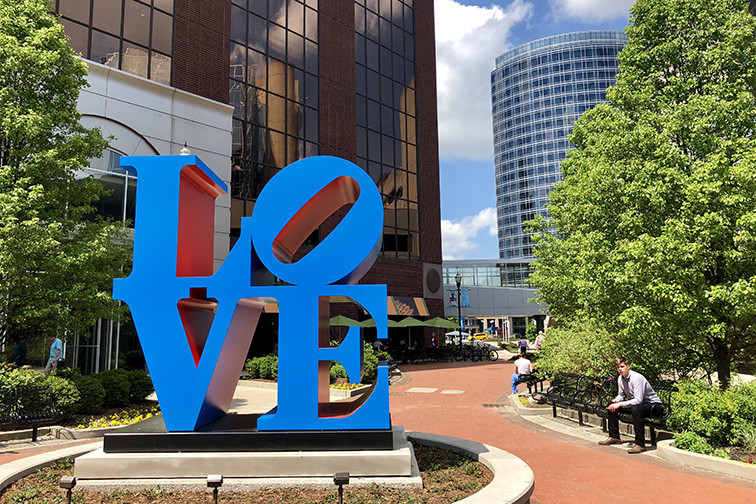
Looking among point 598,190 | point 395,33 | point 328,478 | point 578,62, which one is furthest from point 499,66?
point 328,478

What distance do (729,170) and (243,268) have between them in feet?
27.9

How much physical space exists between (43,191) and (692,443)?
13477 millimetres

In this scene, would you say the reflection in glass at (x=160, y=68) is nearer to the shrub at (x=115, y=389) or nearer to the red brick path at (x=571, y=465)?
the shrub at (x=115, y=389)

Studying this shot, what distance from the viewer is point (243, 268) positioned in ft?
22.9

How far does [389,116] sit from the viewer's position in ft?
114

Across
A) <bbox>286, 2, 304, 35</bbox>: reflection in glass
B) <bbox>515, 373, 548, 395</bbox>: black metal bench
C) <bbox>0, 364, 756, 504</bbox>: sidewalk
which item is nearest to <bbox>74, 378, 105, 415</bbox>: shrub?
<bbox>0, 364, 756, 504</bbox>: sidewalk

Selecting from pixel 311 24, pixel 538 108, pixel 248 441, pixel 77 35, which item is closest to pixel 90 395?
pixel 248 441

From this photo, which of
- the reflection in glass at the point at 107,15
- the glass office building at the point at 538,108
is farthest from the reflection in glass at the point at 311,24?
the glass office building at the point at 538,108

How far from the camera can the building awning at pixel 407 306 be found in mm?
31772

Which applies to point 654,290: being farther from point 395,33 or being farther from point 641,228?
point 395,33

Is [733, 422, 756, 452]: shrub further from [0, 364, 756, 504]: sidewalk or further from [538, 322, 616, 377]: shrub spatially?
[538, 322, 616, 377]: shrub

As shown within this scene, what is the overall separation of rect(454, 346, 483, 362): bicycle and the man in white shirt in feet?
78.5

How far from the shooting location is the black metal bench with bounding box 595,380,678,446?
908 centimetres

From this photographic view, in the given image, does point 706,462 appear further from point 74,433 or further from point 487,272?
point 487,272
